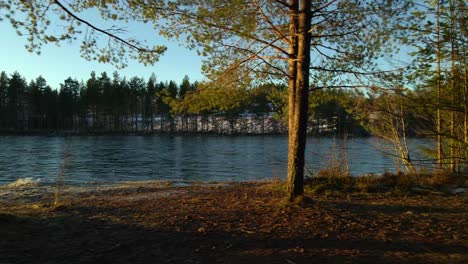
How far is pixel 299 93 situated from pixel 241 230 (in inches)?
113

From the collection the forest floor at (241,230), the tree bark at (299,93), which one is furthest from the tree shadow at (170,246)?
the tree bark at (299,93)

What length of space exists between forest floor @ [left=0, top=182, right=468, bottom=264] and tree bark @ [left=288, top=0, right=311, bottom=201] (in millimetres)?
566

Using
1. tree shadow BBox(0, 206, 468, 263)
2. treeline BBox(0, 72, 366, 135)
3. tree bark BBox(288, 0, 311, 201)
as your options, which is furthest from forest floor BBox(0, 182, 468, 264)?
treeline BBox(0, 72, 366, 135)

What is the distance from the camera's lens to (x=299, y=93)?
283 inches

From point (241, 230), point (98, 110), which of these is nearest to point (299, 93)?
point (241, 230)

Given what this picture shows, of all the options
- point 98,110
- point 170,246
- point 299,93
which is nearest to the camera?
point 170,246

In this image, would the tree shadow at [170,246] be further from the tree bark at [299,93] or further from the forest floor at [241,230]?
the tree bark at [299,93]

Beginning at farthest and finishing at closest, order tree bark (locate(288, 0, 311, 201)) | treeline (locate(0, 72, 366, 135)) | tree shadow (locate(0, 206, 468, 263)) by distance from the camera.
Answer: treeline (locate(0, 72, 366, 135)), tree bark (locate(288, 0, 311, 201)), tree shadow (locate(0, 206, 468, 263))

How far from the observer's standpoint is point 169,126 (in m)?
98.4

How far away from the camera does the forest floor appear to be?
15.1 ft

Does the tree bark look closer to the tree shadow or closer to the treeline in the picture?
the tree shadow

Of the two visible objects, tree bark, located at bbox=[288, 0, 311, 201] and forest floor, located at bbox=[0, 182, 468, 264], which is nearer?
forest floor, located at bbox=[0, 182, 468, 264]

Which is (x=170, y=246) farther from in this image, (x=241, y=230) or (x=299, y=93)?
(x=299, y=93)

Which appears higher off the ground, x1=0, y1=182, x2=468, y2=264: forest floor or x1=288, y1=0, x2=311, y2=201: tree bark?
x1=288, y1=0, x2=311, y2=201: tree bark
